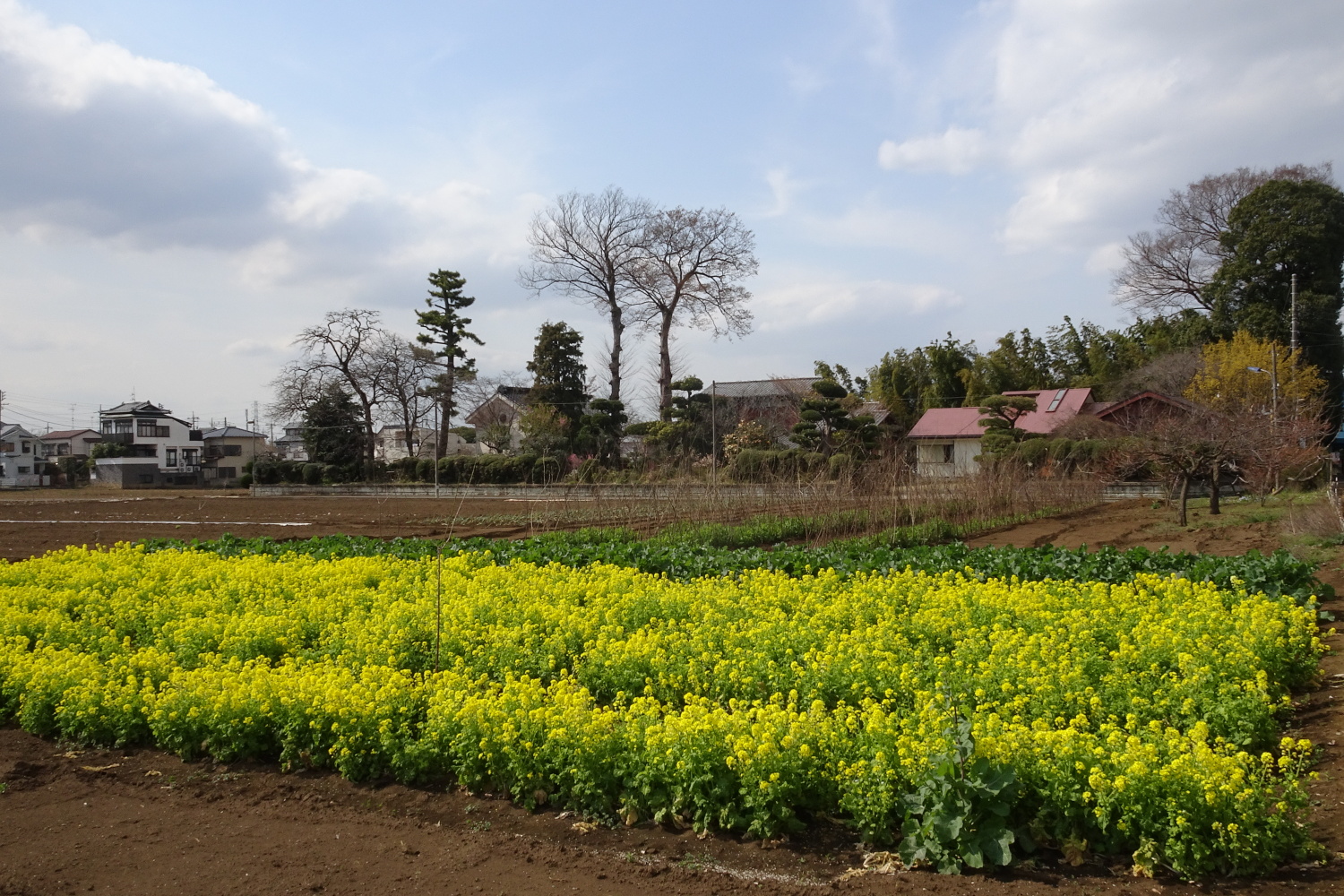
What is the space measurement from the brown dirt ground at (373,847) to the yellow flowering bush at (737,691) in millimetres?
143

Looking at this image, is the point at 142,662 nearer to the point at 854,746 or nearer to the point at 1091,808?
the point at 854,746

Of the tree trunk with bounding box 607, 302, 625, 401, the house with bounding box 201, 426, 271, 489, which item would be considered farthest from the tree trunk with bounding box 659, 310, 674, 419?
the house with bounding box 201, 426, 271, 489

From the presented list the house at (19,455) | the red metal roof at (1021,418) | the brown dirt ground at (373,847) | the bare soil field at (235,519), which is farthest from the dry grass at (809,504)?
the house at (19,455)

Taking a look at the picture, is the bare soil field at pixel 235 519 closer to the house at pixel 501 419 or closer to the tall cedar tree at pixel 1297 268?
the house at pixel 501 419

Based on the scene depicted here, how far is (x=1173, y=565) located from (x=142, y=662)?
9.14 metres

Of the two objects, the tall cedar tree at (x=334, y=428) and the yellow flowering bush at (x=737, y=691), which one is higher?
the tall cedar tree at (x=334, y=428)

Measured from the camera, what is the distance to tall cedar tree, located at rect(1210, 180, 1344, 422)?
1259 inches

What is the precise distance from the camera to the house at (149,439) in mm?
60719

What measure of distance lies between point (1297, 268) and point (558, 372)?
92.5 ft

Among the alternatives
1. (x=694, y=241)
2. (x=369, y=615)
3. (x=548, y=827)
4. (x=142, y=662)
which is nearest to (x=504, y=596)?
(x=369, y=615)

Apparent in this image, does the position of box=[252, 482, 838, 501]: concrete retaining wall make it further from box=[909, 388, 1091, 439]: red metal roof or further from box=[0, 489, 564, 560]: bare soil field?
box=[909, 388, 1091, 439]: red metal roof

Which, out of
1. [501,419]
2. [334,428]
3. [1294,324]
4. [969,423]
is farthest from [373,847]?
[501,419]

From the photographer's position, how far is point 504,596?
8562 millimetres

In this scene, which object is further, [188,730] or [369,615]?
[369,615]
